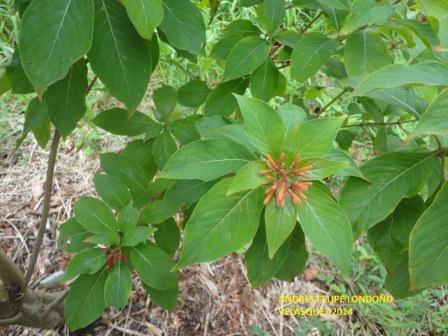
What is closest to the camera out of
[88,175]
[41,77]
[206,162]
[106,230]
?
[41,77]

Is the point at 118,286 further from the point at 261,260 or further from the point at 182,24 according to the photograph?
the point at 182,24

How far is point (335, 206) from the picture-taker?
930 millimetres

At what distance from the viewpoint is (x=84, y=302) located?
1.31 meters

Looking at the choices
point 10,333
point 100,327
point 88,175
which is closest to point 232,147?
point 100,327

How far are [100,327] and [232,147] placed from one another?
156 centimetres

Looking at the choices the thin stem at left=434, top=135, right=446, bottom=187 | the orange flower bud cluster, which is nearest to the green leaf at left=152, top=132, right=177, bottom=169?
the orange flower bud cluster

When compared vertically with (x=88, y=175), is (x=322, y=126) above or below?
above

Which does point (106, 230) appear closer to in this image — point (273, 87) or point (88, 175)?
point (273, 87)

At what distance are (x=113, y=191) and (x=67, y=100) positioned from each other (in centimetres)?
34

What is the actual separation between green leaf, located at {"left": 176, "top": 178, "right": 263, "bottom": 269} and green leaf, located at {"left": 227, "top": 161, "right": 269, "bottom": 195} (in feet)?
0.22

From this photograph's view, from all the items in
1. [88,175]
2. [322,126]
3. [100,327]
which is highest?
[322,126]

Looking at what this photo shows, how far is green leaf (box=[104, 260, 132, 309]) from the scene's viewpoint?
1.24 metres

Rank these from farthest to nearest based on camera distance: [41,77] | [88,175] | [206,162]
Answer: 1. [88,175]
2. [206,162]
3. [41,77]

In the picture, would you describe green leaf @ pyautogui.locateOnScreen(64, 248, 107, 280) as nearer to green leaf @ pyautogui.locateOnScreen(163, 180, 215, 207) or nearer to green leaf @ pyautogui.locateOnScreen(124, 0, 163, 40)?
green leaf @ pyautogui.locateOnScreen(163, 180, 215, 207)
